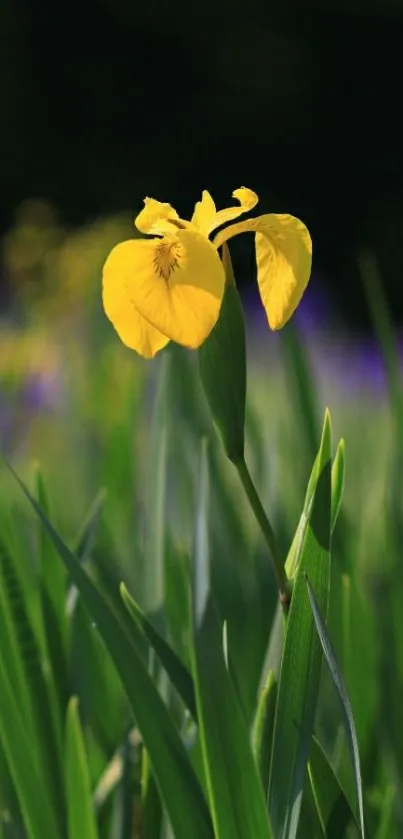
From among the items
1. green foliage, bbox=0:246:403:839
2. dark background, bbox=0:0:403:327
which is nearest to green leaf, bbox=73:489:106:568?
green foliage, bbox=0:246:403:839

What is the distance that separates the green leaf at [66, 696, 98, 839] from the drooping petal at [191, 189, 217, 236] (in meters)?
0.15

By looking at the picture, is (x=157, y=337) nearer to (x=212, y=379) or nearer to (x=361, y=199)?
(x=212, y=379)

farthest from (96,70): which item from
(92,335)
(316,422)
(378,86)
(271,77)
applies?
(316,422)

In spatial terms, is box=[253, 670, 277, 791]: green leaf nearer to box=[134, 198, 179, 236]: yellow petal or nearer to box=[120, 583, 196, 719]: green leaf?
box=[120, 583, 196, 719]: green leaf

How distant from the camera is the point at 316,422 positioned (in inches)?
21.0

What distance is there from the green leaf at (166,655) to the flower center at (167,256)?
0.35 feet

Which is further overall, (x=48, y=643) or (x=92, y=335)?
(x=92, y=335)

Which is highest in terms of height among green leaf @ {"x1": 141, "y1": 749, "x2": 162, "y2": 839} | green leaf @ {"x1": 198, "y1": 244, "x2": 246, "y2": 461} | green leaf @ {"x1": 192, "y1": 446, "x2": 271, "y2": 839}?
green leaf @ {"x1": 198, "y1": 244, "x2": 246, "y2": 461}

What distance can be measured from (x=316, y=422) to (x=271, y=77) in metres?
6.62

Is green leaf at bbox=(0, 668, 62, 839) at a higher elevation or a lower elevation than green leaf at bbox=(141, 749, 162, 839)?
higher

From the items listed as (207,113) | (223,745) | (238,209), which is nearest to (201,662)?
(223,745)

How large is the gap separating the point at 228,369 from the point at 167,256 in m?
0.04

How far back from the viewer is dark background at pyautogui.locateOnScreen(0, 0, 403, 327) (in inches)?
269

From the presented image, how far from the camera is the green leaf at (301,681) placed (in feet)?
0.95
